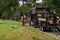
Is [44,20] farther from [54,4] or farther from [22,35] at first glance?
[54,4]

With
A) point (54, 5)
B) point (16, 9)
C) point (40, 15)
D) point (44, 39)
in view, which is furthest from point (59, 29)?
point (16, 9)

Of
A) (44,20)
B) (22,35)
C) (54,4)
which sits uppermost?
(54,4)

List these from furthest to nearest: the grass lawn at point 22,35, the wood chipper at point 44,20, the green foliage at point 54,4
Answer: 1. the wood chipper at point 44,20
2. the grass lawn at point 22,35
3. the green foliage at point 54,4

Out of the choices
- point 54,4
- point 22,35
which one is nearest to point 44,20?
point 22,35

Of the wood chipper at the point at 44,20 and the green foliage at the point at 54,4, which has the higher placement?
the green foliage at the point at 54,4

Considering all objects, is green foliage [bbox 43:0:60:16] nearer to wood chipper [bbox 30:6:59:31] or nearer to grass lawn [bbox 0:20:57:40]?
grass lawn [bbox 0:20:57:40]

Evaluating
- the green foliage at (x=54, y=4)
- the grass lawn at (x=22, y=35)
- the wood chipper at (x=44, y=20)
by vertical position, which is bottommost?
the grass lawn at (x=22, y=35)

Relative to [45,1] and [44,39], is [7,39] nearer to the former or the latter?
[44,39]

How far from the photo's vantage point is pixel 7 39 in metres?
15.1

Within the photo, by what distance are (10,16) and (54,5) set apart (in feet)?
219

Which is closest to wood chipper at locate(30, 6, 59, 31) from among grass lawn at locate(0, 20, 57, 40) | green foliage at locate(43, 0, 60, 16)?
grass lawn at locate(0, 20, 57, 40)

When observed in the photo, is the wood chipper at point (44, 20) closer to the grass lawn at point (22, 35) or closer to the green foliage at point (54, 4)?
the grass lawn at point (22, 35)

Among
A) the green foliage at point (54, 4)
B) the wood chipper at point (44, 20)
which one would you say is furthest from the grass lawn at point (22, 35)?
the green foliage at point (54, 4)

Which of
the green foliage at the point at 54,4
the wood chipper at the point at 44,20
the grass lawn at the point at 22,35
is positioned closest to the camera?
the green foliage at the point at 54,4
